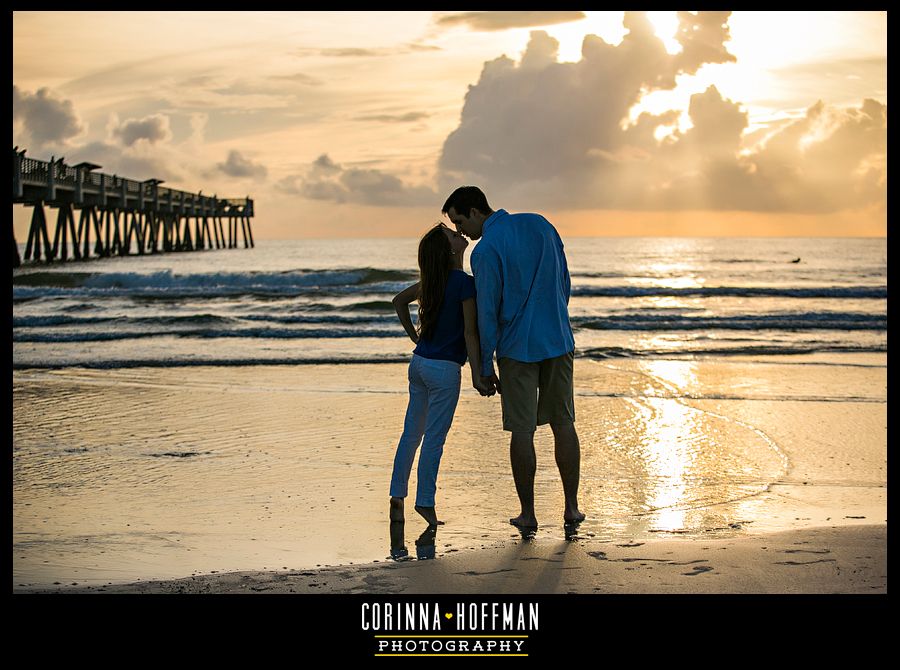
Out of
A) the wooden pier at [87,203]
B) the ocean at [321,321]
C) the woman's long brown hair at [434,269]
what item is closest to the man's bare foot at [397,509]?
the woman's long brown hair at [434,269]

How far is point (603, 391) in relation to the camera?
10203 millimetres

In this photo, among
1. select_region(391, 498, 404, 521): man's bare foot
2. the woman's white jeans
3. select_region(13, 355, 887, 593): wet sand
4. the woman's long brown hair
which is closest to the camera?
select_region(13, 355, 887, 593): wet sand

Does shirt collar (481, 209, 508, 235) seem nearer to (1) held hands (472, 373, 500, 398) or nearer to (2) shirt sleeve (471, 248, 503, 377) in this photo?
(2) shirt sleeve (471, 248, 503, 377)

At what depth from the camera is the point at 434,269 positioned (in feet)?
15.9

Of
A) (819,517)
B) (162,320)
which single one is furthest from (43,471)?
(162,320)

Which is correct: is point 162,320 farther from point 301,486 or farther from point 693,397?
point 301,486

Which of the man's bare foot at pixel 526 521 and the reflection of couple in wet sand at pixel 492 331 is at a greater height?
the reflection of couple in wet sand at pixel 492 331

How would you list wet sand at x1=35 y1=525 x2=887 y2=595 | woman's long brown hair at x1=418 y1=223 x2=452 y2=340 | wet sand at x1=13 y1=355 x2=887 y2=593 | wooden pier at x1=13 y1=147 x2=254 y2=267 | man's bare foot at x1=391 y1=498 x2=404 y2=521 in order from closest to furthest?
wet sand at x1=35 y1=525 x2=887 y2=595
wet sand at x1=13 y1=355 x2=887 y2=593
woman's long brown hair at x1=418 y1=223 x2=452 y2=340
man's bare foot at x1=391 y1=498 x2=404 y2=521
wooden pier at x1=13 y1=147 x2=254 y2=267

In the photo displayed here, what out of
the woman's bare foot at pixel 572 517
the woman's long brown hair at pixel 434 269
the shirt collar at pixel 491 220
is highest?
the shirt collar at pixel 491 220

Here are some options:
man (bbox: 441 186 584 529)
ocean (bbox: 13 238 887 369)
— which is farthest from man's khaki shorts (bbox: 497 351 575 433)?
ocean (bbox: 13 238 887 369)

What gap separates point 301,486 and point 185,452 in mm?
1496

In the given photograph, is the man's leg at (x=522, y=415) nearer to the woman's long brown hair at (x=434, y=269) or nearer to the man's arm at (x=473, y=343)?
the man's arm at (x=473, y=343)

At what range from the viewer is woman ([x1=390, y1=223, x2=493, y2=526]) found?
487cm

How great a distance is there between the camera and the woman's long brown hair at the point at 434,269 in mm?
4855
